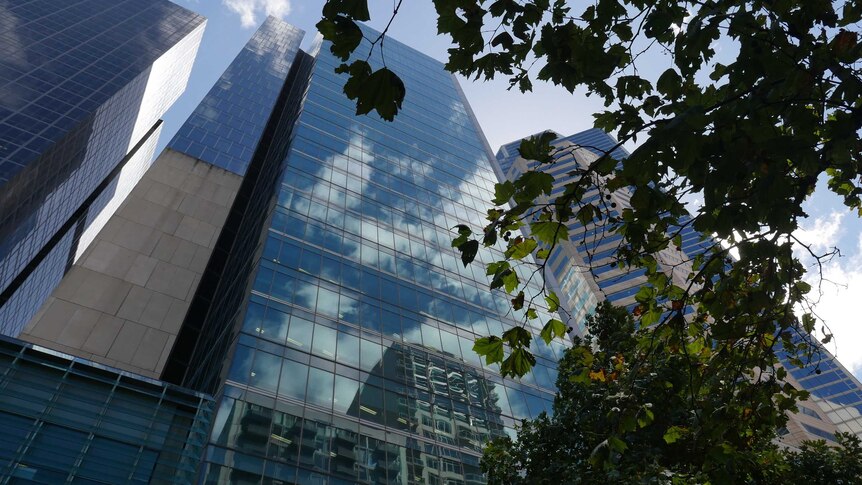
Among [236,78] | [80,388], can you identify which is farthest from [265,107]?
[80,388]

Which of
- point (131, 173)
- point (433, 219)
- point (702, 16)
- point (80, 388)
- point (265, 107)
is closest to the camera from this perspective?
point (702, 16)

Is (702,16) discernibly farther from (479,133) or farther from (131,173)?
(131,173)

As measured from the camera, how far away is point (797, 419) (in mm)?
50094

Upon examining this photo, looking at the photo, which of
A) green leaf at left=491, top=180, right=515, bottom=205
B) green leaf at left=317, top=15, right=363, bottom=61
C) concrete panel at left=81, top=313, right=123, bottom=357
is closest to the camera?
green leaf at left=317, top=15, right=363, bottom=61

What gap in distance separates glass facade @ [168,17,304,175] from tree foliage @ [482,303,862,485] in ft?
101

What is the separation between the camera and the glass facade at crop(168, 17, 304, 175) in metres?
35.6

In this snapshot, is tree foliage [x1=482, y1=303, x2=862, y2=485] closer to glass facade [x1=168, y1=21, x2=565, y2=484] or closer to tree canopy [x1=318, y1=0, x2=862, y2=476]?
tree canopy [x1=318, y1=0, x2=862, y2=476]

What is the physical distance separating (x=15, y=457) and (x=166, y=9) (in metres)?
54.4

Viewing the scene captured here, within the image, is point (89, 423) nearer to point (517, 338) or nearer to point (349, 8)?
point (517, 338)

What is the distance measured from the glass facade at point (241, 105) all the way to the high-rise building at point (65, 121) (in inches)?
201

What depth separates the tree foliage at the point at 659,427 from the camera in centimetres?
447

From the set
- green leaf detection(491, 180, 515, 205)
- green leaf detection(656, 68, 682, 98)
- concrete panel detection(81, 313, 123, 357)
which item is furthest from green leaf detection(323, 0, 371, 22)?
concrete panel detection(81, 313, 123, 357)

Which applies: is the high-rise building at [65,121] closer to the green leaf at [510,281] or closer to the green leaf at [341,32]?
the green leaf at [341,32]

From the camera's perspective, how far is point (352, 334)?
18.4 m
